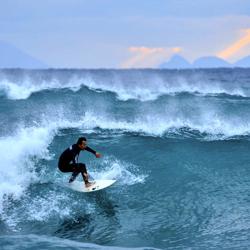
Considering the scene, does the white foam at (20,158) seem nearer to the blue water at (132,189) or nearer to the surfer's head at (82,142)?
the blue water at (132,189)

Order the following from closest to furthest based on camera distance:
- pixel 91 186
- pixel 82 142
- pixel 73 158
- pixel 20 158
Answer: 1. pixel 82 142
2. pixel 73 158
3. pixel 91 186
4. pixel 20 158

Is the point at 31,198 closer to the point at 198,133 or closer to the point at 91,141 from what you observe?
the point at 91,141

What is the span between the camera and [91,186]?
1358 centimetres

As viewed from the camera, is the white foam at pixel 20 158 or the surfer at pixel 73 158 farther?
the white foam at pixel 20 158

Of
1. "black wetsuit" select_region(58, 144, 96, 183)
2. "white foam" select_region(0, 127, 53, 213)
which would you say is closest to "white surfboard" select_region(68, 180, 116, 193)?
"black wetsuit" select_region(58, 144, 96, 183)

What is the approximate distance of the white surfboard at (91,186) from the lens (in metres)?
13.6

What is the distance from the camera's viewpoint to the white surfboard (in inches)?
534

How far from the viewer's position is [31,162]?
1627 centimetres

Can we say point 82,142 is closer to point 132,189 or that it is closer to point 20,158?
point 132,189

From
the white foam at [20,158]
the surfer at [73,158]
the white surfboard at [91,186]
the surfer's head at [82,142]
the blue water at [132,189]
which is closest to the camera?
the blue water at [132,189]

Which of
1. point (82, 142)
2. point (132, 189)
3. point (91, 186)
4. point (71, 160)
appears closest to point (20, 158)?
point (71, 160)

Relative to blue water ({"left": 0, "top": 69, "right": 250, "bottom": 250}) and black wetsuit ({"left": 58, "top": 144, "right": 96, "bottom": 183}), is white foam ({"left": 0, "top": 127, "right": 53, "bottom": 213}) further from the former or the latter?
black wetsuit ({"left": 58, "top": 144, "right": 96, "bottom": 183})

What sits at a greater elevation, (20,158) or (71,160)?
(20,158)

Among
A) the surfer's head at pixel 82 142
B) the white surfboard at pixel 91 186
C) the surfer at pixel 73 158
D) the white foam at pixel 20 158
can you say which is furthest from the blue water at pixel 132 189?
the surfer's head at pixel 82 142
